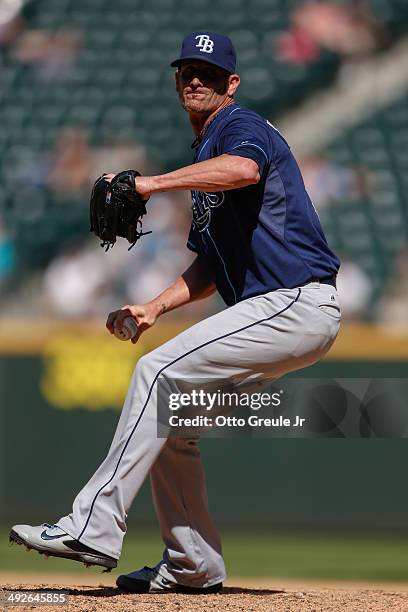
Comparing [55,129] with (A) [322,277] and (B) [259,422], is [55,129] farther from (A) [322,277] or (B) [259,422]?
(A) [322,277]

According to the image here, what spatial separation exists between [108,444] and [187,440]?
3038 millimetres

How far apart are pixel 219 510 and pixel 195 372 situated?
3268 millimetres

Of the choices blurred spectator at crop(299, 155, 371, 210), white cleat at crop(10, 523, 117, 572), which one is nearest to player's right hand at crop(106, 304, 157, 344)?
white cleat at crop(10, 523, 117, 572)

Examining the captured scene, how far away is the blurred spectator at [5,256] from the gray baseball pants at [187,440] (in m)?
3.79

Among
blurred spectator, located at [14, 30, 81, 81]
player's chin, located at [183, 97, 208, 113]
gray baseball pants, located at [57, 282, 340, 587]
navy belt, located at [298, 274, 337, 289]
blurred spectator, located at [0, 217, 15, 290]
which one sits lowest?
gray baseball pants, located at [57, 282, 340, 587]

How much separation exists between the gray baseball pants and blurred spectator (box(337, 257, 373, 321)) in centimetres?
329

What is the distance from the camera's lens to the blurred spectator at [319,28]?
26.2ft

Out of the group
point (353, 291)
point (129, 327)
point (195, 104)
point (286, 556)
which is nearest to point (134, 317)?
point (129, 327)

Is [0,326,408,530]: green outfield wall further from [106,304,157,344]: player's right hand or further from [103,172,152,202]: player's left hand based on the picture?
[103,172,152,202]: player's left hand

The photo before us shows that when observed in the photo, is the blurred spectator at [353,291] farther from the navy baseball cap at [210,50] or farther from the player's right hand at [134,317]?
the navy baseball cap at [210,50]

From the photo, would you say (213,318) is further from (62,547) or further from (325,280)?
(62,547)

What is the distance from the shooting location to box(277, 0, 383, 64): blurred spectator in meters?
8.00

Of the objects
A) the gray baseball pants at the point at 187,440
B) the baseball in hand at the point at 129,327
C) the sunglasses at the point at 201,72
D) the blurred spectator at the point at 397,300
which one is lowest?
the gray baseball pants at the point at 187,440

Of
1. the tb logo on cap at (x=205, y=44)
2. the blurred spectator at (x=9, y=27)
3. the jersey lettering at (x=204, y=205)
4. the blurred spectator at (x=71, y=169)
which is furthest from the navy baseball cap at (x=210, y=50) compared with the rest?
the blurred spectator at (x=9, y=27)
